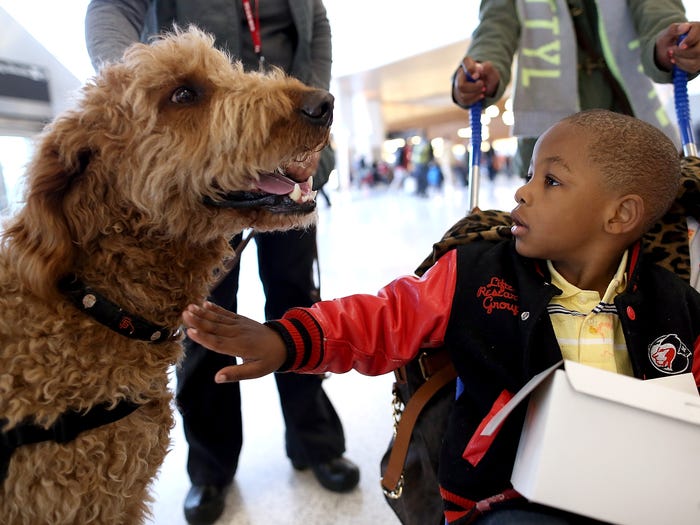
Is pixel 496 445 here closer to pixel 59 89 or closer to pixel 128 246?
pixel 128 246

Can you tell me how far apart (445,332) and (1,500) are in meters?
0.73

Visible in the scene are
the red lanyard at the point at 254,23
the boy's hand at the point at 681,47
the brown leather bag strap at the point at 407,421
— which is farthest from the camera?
the red lanyard at the point at 254,23

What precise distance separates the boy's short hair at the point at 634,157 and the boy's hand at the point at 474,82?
1.07ft

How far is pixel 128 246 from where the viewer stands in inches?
32.6

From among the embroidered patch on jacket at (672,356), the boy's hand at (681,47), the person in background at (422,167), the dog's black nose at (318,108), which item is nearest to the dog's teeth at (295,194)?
the dog's black nose at (318,108)

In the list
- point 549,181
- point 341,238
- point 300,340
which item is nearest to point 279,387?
point 300,340

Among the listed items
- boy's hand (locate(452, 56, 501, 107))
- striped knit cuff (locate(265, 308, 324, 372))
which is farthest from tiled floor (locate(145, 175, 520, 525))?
boy's hand (locate(452, 56, 501, 107))

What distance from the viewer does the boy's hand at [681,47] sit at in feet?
3.63

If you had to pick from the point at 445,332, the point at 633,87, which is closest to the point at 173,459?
the point at 445,332

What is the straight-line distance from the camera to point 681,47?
1.12 metres

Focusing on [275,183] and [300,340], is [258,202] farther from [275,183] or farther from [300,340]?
[300,340]

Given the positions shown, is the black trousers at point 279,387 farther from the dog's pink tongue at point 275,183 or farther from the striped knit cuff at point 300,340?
the striped knit cuff at point 300,340

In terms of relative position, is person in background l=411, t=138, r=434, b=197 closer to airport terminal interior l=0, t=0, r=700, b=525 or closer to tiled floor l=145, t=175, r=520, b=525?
airport terminal interior l=0, t=0, r=700, b=525

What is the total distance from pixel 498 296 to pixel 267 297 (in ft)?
2.53
